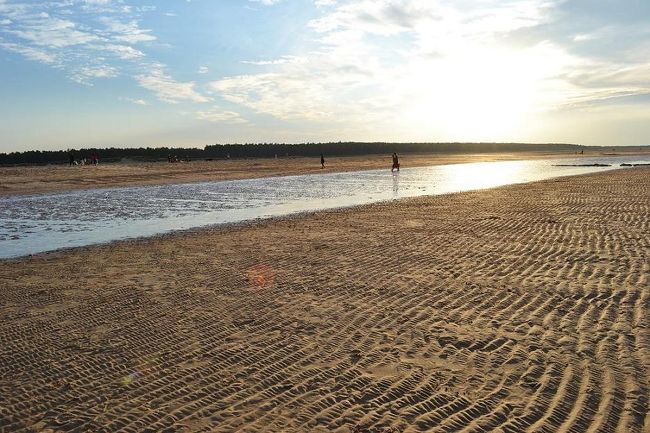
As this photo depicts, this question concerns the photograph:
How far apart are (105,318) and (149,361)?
2.09m

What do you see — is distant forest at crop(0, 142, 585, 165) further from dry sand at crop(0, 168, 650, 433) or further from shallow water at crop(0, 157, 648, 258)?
dry sand at crop(0, 168, 650, 433)

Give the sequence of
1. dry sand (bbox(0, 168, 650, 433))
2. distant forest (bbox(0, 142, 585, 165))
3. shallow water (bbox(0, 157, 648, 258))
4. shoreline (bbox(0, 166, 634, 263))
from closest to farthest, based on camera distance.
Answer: dry sand (bbox(0, 168, 650, 433)), shoreline (bbox(0, 166, 634, 263)), shallow water (bbox(0, 157, 648, 258)), distant forest (bbox(0, 142, 585, 165))

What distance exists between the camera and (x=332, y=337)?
679 centimetres

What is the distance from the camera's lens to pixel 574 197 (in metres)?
23.9

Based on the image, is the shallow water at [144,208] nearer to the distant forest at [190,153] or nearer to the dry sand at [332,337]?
the dry sand at [332,337]

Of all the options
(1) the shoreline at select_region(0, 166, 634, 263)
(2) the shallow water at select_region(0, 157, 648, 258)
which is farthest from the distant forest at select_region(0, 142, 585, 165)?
(1) the shoreline at select_region(0, 166, 634, 263)

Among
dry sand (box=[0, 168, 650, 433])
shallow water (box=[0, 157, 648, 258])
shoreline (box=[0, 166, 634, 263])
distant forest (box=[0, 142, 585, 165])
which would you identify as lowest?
dry sand (box=[0, 168, 650, 433])

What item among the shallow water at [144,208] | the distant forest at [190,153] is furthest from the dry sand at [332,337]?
the distant forest at [190,153]

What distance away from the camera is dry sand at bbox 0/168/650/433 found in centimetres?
485

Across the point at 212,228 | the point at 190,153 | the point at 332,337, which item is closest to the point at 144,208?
the point at 212,228

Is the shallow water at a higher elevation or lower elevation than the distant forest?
lower

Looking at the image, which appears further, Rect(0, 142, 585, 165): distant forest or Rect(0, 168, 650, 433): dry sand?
Rect(0, 142, 585, 165): distant forest

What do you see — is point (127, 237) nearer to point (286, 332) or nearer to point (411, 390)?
point (286, 332)

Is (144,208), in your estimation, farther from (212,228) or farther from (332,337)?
(332,337)
